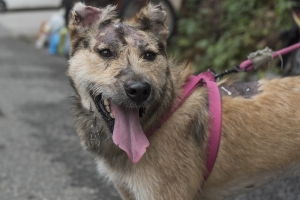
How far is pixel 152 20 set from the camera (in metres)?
3.60

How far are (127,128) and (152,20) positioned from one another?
0.85 m

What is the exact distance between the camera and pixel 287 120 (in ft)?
11.9

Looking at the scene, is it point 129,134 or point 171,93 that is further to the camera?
point 171,93

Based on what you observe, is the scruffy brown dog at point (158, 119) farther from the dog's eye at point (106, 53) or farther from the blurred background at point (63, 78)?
the blurred background at point (63, 78)

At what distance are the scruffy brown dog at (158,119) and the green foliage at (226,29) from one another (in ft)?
14.6

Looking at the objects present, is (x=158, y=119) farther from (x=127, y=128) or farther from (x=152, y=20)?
(x=152, y=20)

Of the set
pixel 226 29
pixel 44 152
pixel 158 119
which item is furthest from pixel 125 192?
pixel 226 29

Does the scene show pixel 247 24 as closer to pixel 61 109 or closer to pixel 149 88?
pixel 61 109

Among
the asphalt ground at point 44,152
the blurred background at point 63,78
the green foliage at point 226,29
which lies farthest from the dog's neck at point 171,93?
the green foliage at point 226,29

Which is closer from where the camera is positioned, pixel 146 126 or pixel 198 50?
pixel 146 126

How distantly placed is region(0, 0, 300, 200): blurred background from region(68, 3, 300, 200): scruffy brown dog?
1.25 meters

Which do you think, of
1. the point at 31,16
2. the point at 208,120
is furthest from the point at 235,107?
the point at 31,16

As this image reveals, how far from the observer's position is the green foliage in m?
8.43

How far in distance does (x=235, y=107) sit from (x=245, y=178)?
538mm
